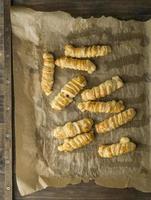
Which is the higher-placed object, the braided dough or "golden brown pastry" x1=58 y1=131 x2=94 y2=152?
the braided dough

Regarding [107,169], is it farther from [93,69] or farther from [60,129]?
[93,69]

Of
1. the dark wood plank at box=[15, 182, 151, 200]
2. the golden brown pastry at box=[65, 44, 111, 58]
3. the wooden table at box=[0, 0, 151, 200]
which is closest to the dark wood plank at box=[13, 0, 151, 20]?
the wooden table at box=[0, 0, 151, 200]

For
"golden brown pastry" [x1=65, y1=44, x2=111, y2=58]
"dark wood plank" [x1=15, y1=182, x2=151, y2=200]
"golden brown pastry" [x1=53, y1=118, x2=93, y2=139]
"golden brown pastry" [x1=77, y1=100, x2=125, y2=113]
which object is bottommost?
"dark wood plank" [x1=15, y1=182, x2=151, y2=200]

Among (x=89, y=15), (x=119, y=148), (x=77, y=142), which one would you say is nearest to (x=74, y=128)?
(x=77, y=142)

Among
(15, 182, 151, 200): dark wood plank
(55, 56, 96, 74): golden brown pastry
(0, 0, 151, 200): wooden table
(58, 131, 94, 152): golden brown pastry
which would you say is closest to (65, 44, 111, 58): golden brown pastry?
(55, 56, 96, 74): golden brown pastry

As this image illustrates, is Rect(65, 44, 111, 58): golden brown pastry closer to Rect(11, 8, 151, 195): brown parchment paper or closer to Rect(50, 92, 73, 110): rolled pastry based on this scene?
Rect(11, 8, 151, 195): brown parchment paper
